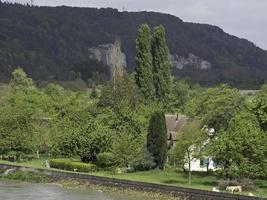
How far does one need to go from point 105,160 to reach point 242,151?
1930cm

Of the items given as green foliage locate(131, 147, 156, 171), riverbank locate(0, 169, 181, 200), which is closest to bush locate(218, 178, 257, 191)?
riverbank locate(0, 169, 181, 200)

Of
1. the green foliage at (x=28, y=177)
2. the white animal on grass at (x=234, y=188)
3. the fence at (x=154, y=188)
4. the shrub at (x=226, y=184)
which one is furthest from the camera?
the green foliage at (x=28, y=177)

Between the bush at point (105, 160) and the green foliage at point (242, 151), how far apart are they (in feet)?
51.8

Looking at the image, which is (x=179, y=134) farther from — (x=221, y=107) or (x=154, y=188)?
(x=154, y=188)

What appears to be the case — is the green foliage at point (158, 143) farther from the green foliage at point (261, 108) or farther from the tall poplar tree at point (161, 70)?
the tall poplar tree at point (161, 70)

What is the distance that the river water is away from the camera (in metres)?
47.3

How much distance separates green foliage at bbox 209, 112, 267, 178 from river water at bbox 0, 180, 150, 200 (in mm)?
7447

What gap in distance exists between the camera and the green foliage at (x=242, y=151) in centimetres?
4697

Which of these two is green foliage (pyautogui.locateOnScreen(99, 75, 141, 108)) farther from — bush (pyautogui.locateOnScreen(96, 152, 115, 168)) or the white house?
bush (pyautogui.locateOnScreen(96, 152, 115, 168))

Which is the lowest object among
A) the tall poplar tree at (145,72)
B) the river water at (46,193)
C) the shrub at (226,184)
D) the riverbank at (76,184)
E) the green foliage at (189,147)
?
the river water at (46,193)

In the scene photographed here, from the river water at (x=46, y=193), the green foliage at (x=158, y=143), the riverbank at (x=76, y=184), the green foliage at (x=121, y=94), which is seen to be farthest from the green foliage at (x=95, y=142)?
the green foliage at (x=121, y=94)

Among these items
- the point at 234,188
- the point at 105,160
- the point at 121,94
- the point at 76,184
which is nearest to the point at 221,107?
the point at 105,160

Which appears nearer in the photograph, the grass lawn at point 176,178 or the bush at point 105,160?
the grass lawn at point 176,178

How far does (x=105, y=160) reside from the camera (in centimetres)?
6356
